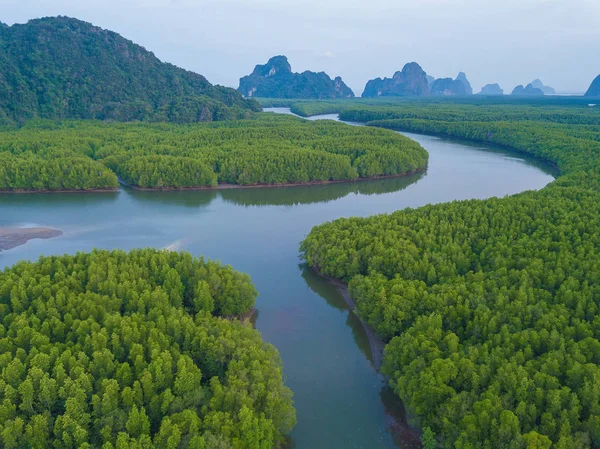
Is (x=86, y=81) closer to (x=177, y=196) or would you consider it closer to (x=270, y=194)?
(x=177, y=196)

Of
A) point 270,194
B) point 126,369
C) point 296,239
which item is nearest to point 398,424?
point 126,369

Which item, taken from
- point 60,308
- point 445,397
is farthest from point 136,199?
point 445,397

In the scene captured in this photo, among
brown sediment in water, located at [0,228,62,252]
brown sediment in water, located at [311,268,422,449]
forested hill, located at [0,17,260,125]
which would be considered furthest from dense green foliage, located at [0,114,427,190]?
brown sediment in water, located at [311,268,422,449]

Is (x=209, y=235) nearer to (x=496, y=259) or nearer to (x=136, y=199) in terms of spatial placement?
(x=136, y=199)

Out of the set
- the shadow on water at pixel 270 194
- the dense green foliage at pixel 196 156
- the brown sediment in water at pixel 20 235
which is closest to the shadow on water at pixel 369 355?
the shadow on water at pixel 270 194

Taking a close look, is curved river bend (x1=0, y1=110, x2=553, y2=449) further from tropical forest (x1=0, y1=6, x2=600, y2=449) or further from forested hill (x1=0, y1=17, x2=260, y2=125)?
forested hill (x1=0, y1=17, x2=260, y2=125)

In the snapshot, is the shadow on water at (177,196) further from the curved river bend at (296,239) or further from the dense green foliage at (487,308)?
the dense green foliage at (487,308)
